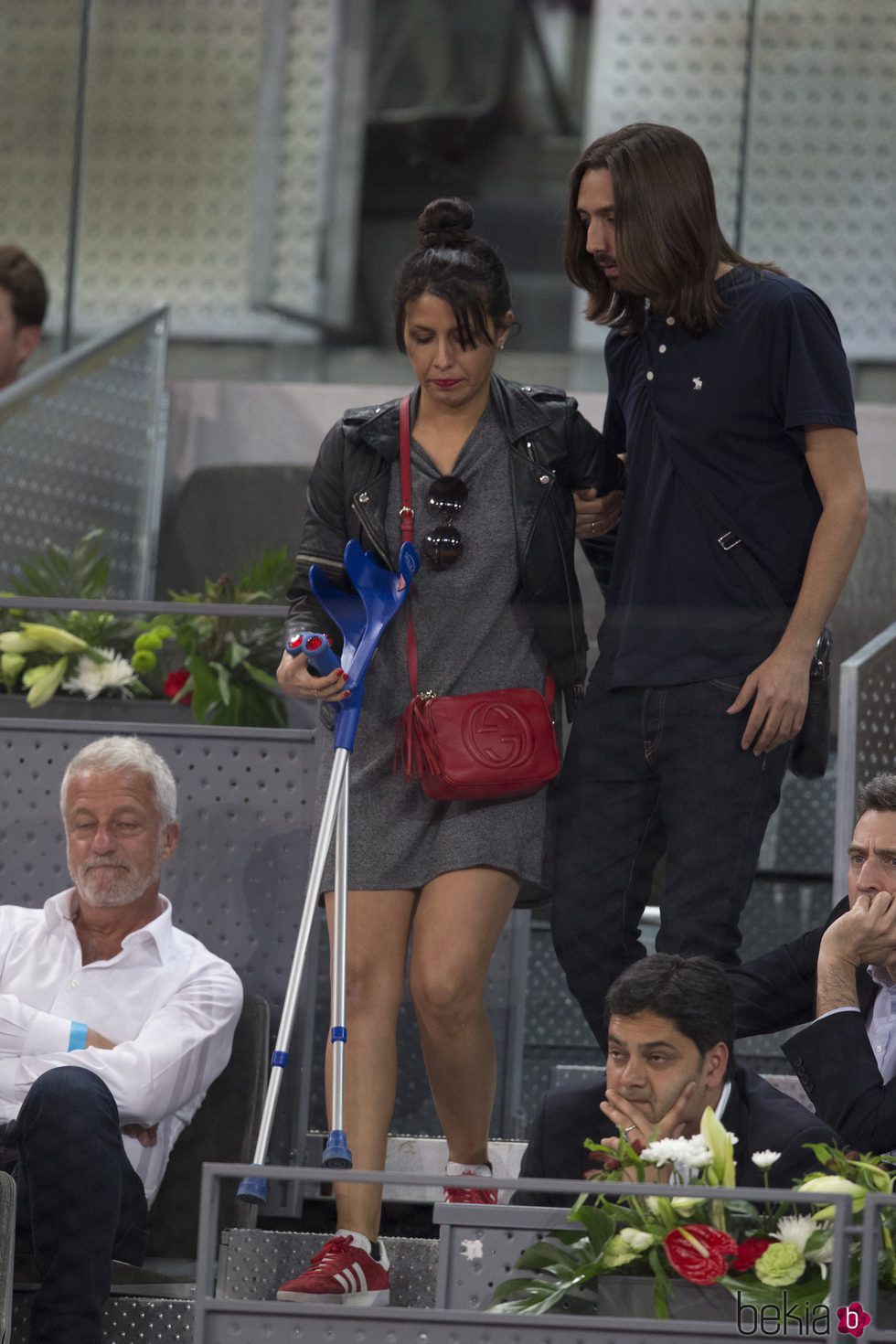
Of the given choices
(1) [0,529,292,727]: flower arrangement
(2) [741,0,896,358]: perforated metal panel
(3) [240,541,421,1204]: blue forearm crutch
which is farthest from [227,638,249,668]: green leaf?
(2) [741,0,896,358]: perforated metal panel

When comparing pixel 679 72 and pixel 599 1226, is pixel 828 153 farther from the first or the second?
pixel 599 1226

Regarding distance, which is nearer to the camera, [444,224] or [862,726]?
[444,224]

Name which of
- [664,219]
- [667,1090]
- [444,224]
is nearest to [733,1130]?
[667,1090]

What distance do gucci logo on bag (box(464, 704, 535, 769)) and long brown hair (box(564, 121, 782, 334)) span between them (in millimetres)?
613

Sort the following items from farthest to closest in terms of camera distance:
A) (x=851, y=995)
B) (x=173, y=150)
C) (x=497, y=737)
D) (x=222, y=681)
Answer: (x=173, y=150) → (x=222, y=681) → (x=497, y=737) → (x=851, y=995)

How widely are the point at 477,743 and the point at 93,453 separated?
2.46 metres

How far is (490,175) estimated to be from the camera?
19.5 feet

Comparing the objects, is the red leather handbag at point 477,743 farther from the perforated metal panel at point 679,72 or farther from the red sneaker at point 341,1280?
the perforated metal panel at point 679,72

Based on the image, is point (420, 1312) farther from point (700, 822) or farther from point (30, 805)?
point (30, 805)

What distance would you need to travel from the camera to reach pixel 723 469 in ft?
9.89

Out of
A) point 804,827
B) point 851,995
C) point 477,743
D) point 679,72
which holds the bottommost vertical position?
point 804,827

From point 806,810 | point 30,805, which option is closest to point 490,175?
point 806,810

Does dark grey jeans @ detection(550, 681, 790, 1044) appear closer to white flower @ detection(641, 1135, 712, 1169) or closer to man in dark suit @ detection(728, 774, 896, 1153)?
man in dark suit @ detection(728, 774, 896, 1153)

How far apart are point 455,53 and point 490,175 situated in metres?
0.68
